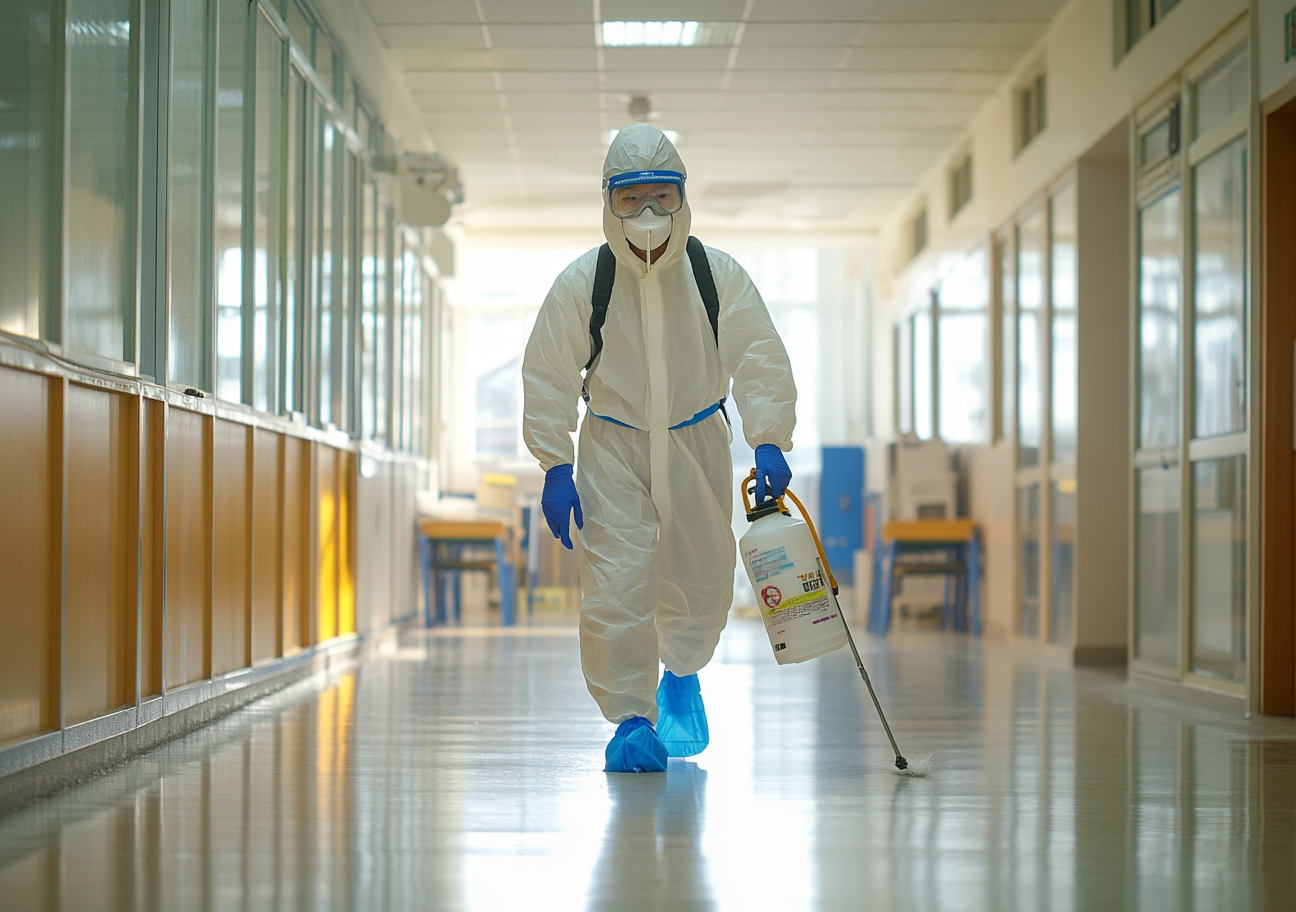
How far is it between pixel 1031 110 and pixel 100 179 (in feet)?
18.6

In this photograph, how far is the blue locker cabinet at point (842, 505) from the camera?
35.8ft

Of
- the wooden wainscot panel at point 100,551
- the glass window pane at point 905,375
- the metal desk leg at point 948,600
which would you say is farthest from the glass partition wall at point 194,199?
the glass window pane at point 905,375

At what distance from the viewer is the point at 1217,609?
4648mm

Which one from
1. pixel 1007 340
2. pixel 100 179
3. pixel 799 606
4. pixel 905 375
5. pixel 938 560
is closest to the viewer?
pixel 799 606

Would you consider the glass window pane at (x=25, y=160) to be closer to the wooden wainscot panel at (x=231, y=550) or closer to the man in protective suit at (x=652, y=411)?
the man in protective suit at (x=652, y=411)

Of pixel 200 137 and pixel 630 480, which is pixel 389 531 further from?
pixel 630 480

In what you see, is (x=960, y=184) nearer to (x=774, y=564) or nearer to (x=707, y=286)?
(x=707, y=286)

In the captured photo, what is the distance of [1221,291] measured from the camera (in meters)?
4.61

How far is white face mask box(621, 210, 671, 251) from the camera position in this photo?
307cm

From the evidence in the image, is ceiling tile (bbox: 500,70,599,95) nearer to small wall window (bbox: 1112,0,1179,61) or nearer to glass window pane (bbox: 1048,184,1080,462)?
glass window pane (bbox: 1048,184,1080,462)

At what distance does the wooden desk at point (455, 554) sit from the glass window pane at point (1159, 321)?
15.0 ft

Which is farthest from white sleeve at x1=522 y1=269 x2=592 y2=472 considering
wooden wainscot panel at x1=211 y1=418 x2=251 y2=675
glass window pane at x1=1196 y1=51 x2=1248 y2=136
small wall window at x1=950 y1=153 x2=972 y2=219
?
small wall window at x1=950 y1=153 x2=972 y2=219

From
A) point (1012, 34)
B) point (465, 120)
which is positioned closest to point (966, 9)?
point (1012, 34)

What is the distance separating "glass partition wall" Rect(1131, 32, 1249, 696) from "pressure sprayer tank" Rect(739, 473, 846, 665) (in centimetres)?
217
